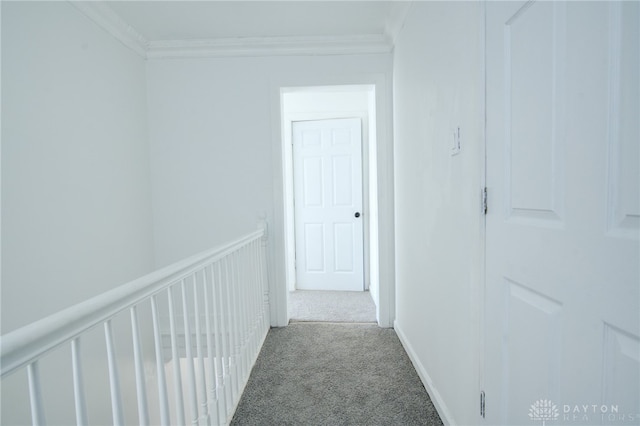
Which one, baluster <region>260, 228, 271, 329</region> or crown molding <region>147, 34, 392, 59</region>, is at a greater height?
crown molding <region>147, 34, 392, 59</region>

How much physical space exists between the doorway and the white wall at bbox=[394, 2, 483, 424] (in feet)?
4.85

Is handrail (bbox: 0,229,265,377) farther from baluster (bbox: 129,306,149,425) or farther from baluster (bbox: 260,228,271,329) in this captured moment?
baluster (bbox: 260,228,271,329)

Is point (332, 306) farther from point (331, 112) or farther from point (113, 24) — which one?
point (113, 24)

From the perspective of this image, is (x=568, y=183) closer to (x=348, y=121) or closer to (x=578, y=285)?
(x=578, y=285)

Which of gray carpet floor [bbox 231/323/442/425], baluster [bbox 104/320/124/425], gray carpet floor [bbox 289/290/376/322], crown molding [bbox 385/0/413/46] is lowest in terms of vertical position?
gray carpet floor [bbox 289/290/376/322]

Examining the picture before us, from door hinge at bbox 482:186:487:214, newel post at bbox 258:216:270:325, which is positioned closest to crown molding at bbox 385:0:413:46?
door hinge at bbox 482:186:487:214

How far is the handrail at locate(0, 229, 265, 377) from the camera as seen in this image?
0.51 metres

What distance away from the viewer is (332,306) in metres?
3.17

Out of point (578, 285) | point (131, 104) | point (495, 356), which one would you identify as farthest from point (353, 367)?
point (131, 104)

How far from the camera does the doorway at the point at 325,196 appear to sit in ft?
11.9

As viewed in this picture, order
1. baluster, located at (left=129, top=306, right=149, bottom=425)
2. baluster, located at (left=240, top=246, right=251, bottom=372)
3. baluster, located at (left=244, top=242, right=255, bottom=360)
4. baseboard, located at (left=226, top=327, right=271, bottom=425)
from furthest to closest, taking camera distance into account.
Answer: baluster, located at (left=244, top=242, right=255, bottom=360) → baluster, located at (left=240, top=246, right=251, bottom=372) → baseboard, located at (left=226, top=327, right=271, bottom=425) → baluster, located at (left=129, top=306, right=149, bottom=425)

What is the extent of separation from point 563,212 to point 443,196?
0.72 meters

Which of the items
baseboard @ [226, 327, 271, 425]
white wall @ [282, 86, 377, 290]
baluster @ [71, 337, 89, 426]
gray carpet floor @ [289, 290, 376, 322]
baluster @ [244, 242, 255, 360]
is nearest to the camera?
baluster @ [71, 337, 89, 426]

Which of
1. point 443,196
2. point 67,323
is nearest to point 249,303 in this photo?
point 443,196
